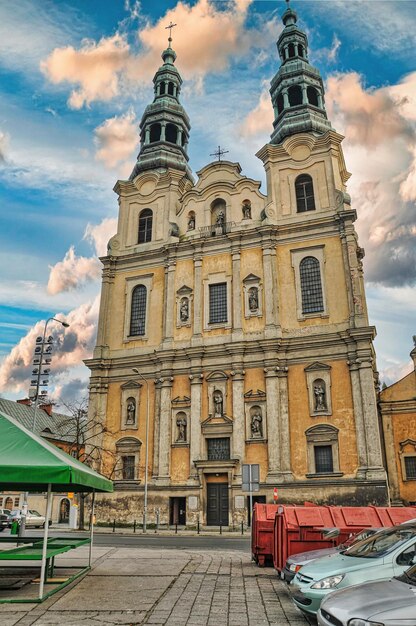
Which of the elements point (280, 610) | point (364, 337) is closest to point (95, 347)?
point (364, 337)

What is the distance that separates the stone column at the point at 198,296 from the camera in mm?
34250

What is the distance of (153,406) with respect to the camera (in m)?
33.8

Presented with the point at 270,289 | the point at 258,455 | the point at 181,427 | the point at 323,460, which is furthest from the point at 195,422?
the point at 270,289

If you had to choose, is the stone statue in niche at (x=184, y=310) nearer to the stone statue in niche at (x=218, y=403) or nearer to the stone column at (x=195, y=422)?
the stone column at (x=195, y=422)

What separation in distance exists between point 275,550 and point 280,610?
3465 mm

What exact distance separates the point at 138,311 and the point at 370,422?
17.7m

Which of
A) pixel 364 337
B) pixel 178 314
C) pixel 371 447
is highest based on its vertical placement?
pixel 178 314

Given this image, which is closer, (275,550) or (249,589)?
(249,589)

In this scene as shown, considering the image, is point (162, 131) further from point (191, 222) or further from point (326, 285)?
point (326, 285)

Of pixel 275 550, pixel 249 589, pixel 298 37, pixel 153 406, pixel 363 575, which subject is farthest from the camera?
pixel 298 37

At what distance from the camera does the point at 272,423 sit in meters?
29.9

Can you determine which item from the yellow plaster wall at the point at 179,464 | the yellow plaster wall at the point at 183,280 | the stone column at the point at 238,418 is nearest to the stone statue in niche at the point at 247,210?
the yellow plaster wall at the point at 183,280

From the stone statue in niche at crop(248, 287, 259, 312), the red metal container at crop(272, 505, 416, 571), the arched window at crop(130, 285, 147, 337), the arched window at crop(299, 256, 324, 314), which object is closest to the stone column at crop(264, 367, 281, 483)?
the stone statue in niche at crop(248, 287, 259, 312)

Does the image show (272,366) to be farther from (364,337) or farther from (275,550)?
(275,550)
